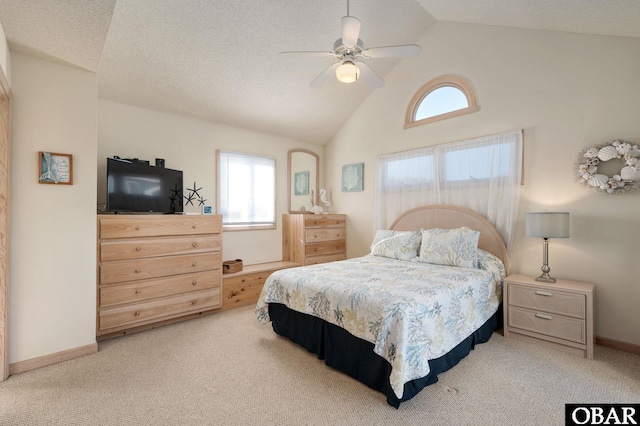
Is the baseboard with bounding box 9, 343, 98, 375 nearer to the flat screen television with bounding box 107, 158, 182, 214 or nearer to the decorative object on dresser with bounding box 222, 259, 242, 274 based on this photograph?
the flat screen television with bounding box 107, 158, 182, 214

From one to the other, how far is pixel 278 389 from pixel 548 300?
248cm

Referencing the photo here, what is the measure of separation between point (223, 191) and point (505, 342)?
12.5ft

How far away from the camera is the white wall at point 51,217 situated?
2.30 metres

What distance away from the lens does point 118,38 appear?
2820 mm

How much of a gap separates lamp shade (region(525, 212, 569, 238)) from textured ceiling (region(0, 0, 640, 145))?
1.60 m

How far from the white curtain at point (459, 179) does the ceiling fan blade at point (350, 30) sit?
2.10 metres

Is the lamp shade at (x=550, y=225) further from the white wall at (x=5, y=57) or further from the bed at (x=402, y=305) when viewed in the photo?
the white wall at (x=5, y=57)

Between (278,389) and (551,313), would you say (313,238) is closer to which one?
(278,389)

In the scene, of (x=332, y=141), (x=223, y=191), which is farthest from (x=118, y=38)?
(x=332, y=141)

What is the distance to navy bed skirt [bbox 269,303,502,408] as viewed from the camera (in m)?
1.98

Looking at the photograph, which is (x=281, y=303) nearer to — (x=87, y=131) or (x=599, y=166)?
(x=87, y=131)

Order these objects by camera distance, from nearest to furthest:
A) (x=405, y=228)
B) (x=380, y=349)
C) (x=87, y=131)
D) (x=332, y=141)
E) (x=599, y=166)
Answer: (x=380, y=349)
(x=87, y=131)
(x=599, y=166)
(x=405, y=228)
(x=332, y=141)

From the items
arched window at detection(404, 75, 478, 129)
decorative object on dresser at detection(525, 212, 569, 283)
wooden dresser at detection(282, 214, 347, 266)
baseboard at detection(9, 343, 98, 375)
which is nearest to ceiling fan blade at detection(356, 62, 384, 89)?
arched window at detection(404, 75, 478, 129)

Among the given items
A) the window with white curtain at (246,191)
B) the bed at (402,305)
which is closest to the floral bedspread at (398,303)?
the bed at (402,305)
